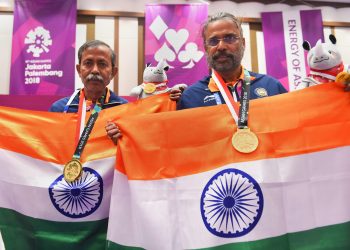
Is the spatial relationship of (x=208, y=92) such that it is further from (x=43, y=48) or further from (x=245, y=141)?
(x=43, y=48)

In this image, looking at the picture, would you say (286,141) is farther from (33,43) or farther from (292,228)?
(33,43)

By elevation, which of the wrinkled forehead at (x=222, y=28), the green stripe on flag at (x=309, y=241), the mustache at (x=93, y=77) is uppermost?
the wrinkled forehead at (x=222, y=28)

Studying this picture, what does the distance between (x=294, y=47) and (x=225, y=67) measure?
339 cm

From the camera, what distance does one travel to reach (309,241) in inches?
48.7

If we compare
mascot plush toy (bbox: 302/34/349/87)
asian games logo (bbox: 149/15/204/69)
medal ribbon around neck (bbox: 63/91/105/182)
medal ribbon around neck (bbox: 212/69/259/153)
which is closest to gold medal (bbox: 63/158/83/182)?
medal ribbon around neck (bbox: 63/91/105/182)

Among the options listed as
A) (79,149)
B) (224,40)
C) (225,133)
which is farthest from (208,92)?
(79,149)

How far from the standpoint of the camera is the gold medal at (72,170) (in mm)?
1514

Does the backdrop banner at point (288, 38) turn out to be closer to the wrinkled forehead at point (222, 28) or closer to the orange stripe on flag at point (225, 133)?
the wrinkled forehead at point (222, 28)

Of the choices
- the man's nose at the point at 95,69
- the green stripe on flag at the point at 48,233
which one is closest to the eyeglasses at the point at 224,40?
the man's nose at the point at 95,69

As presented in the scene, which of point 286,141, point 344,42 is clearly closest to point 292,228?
point 286,141

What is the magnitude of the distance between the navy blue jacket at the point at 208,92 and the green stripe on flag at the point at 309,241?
2.16 ft

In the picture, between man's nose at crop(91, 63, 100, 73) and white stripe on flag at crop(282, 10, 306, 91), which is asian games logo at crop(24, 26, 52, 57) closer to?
man's nose at crop(91, 63, 100, 73)

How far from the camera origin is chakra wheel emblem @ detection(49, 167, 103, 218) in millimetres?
1500

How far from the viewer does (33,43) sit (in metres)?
4.32
